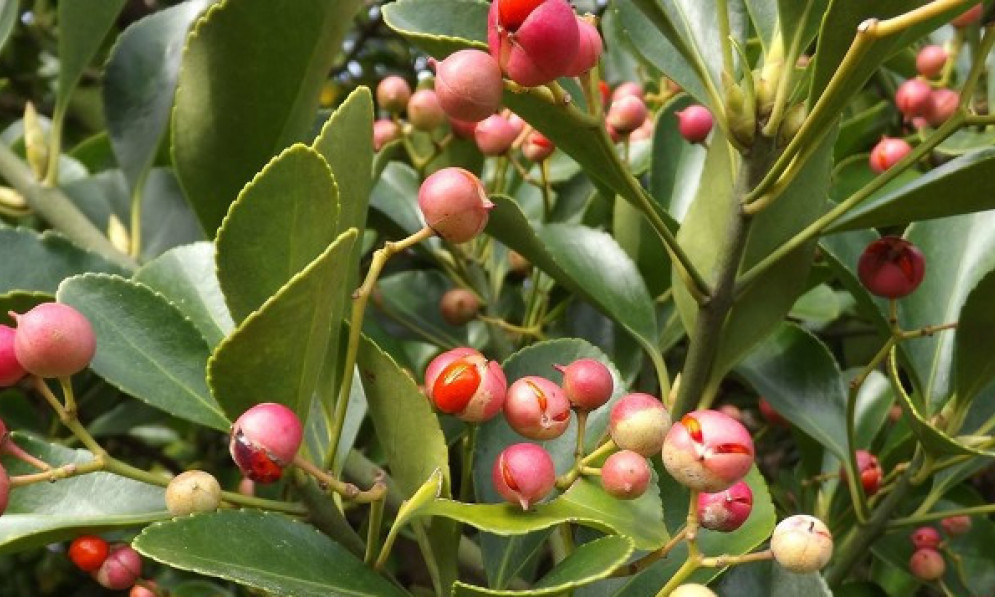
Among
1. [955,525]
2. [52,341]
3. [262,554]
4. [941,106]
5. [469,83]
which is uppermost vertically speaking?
[469,83]

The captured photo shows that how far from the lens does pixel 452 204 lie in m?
0.69

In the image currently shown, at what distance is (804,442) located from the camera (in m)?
1.24

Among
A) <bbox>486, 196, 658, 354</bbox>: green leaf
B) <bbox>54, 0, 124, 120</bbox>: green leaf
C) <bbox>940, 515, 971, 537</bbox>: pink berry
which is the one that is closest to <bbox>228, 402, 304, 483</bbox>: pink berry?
<bbox>486, 196, 658, 354</bbox>: green leaf

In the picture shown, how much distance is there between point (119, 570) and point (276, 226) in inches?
15.6

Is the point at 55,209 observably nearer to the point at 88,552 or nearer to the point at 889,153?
the point at 88,552

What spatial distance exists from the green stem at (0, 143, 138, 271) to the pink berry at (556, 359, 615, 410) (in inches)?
25.9

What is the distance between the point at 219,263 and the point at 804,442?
81cm

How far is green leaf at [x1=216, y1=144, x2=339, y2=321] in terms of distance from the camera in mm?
635

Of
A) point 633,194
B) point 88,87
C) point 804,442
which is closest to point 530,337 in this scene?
A: point 804,442

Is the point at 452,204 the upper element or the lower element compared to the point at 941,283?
upper

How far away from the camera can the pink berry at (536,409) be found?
0.71 m

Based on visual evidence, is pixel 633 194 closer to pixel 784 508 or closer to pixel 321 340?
pixel 321 340

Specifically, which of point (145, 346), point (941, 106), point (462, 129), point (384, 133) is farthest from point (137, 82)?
point (941, 106)

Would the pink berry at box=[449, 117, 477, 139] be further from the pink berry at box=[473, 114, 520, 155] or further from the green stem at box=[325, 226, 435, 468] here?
the green stem at box=[325, 226, 435, 468]
